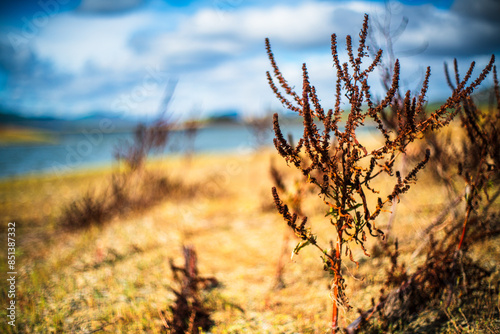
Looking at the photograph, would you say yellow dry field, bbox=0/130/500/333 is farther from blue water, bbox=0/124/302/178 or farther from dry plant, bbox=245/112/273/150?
dry plant, bbox=245/112/273/150

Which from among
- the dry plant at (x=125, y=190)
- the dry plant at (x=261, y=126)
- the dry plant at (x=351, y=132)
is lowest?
the dry plant at (x=351, y=132)

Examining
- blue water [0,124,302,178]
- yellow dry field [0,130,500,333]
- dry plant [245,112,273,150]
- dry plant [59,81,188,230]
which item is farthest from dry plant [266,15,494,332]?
dry plant [245,112,273,150]

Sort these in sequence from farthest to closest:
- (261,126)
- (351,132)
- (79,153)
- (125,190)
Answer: (79,153)
(261,126)
(125,190)
(351,132)

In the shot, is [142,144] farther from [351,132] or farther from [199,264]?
[351,132]

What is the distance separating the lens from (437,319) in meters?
2.81

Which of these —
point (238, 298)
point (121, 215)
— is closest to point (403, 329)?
point (238, 298)

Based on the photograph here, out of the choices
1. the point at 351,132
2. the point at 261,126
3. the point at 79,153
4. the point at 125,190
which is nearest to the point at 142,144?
the point at 125,190

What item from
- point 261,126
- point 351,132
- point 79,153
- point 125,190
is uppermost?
point 79,153

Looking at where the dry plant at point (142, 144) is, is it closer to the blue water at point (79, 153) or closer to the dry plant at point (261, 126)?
the blue water at point (79, 153)

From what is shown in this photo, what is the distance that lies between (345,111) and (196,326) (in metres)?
2.77

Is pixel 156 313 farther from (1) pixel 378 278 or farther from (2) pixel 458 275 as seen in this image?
(2) pixel 458 275

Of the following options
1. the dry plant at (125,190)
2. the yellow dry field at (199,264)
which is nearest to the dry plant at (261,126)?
the yellow dry field at (199,264)

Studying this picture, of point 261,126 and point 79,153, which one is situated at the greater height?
point 79,153

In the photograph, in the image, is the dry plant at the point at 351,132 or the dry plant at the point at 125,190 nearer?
the dry plant at the point at 351,132
